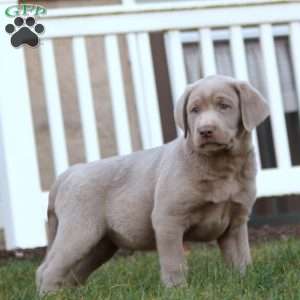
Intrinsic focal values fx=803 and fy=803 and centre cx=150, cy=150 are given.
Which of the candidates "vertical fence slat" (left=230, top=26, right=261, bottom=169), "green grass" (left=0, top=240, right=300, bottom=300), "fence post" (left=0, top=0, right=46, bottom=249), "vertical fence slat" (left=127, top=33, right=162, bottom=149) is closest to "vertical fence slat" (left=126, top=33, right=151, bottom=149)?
"vertical fence slat" (left=127, top=33, right=162, bottom=149)

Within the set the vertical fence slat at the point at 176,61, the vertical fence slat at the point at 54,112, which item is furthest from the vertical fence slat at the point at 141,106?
the vertical fence slat at the point at 54,112

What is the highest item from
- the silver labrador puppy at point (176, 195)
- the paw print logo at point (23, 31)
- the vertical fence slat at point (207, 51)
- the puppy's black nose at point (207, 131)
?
the paw print logo at point (23, 31)

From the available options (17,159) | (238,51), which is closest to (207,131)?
(17,159)

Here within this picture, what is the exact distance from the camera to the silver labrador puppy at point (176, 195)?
3.68 meters

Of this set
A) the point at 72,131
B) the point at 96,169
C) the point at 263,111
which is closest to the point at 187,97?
the point at 263,111

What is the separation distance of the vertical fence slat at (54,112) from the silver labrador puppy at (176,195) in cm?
212

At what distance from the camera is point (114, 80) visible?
6.49 metres

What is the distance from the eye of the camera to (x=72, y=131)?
26.2 feet

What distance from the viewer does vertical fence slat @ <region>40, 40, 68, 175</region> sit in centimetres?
635

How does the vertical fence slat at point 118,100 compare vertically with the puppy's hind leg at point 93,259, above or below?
above

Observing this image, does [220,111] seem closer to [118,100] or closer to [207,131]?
[207,131]

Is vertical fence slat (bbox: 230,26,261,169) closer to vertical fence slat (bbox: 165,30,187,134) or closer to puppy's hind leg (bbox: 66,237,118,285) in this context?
vertical fence slat (bbox: 165,30,187,134)

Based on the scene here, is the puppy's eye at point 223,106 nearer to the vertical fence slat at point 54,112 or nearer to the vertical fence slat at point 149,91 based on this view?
the vertical fence slat at point 149,91

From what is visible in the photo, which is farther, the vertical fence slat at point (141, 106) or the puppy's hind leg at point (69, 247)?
the vertical fence slat at point (141, 106)
